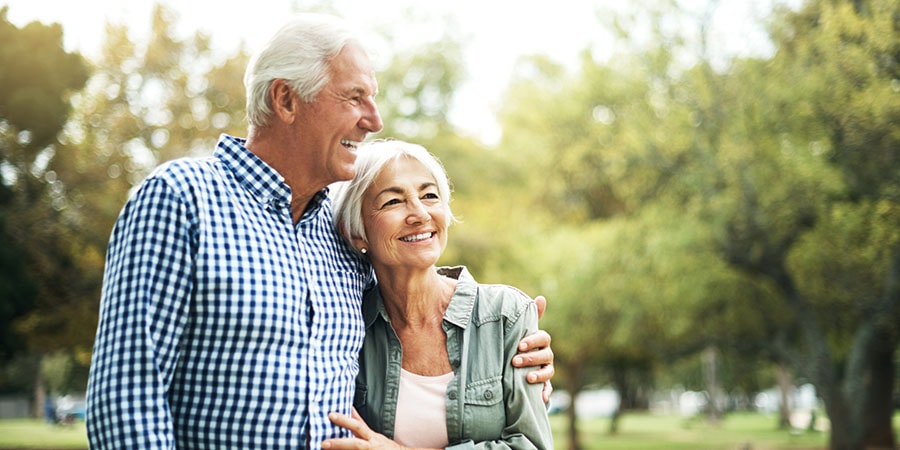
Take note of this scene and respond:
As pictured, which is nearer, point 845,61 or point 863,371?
point 845,61

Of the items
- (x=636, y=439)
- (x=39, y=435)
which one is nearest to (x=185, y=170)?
(x=39, y=435)

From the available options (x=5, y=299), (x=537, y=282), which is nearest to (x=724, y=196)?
(x=537, y=282)

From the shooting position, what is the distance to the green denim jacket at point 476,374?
273 cm

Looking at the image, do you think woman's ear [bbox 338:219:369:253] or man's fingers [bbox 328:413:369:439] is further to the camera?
woman's ear [bbox 338:219:369:253]

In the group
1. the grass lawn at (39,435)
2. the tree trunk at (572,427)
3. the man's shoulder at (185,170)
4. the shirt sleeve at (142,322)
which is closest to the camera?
the shirt sleeve at (142,322)

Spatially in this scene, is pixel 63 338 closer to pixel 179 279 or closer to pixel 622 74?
pixel 622 74

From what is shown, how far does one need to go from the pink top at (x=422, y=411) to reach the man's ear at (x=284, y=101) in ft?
2.95

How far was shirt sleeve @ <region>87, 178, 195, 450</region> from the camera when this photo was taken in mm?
1992

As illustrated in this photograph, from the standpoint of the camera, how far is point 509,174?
80.7 feet

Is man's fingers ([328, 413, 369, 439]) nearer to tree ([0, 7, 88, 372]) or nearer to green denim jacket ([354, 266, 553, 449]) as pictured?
green denim jacket ([354, 266, 553, 449])

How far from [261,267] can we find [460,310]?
837 millimetres

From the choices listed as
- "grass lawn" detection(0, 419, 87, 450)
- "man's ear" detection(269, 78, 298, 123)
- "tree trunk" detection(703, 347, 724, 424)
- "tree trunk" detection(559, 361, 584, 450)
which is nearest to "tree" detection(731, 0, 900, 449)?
"tree trunk" detection(559, 361, 584, 450)

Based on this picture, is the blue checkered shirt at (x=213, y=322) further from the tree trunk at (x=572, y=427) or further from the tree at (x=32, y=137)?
the tree trunk at (x=572, y=427)

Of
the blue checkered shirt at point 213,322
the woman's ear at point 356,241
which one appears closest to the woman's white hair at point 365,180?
the woman's ear at point 356,241
